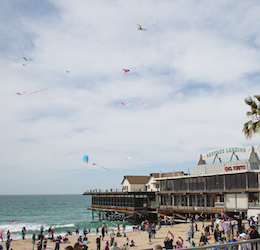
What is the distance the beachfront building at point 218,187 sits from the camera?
119ft

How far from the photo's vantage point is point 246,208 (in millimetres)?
35562

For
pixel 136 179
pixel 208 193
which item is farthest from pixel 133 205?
pixel 136 179

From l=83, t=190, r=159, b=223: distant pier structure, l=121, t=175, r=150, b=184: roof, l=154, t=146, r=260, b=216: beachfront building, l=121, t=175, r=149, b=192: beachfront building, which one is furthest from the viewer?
l=121, t=175, r=150, b=184: roof

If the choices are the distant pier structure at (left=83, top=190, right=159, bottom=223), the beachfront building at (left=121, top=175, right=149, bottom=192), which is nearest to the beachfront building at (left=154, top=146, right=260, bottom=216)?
the distant pier structure at (left=83, top=190, right=159, bottom=223)

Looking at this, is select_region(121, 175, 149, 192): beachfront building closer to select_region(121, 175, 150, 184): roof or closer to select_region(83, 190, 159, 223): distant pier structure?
select_region(121, 175, 150, 184): roof

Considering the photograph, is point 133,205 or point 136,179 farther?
point 136,179

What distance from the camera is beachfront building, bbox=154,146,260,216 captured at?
36188mm

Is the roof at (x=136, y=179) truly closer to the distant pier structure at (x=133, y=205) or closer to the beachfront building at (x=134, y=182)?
the beachfront building at (x=134, y=182)

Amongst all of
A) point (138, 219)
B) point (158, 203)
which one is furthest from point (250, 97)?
point (138, 219)

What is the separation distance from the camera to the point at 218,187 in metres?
40.4

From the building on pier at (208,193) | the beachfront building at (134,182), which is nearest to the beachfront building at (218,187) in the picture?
the building on pier at (208,193)

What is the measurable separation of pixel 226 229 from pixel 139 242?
1159 centimetres

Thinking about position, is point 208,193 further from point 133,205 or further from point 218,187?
point 133,205

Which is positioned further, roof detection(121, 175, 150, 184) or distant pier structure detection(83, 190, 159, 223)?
roof detection(121, 175, 150, 184)
